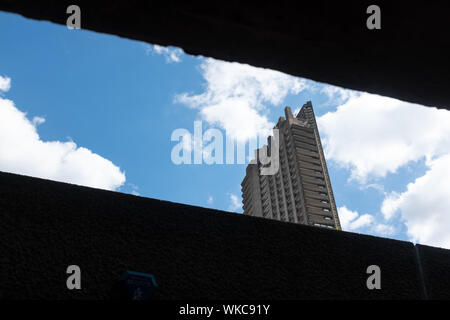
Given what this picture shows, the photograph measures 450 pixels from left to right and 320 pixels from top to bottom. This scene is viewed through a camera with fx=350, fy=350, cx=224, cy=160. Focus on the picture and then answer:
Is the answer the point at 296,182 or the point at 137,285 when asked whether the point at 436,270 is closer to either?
the point at 137,285

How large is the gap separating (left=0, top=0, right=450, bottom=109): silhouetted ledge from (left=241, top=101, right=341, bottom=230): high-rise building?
56675 mm

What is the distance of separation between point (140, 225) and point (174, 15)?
1.28 metres

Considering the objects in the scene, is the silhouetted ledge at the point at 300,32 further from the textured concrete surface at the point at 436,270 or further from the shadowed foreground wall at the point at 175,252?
the textured concrete surface at the point at 436,270

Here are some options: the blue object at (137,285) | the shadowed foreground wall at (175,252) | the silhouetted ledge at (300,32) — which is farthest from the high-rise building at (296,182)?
the silhouetted ledge at (300,32)

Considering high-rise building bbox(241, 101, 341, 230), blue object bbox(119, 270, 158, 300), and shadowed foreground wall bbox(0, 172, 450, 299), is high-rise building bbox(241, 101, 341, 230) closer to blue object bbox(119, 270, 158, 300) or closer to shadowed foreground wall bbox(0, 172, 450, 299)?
shadowed foreground wall bbox(0, 172, 450, 299)

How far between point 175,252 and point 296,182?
61817 mm

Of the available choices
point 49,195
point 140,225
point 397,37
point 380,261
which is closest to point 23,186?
point 49,195

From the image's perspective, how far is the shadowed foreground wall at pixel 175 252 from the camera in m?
1.66

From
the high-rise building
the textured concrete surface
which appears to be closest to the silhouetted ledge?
the textured concrete surface

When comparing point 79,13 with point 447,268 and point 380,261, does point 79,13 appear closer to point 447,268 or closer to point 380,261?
point 380,261

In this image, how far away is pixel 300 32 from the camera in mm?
936

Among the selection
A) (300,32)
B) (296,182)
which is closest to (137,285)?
(300,32)

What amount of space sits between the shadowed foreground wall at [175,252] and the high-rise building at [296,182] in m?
55.3

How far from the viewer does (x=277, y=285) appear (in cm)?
199
